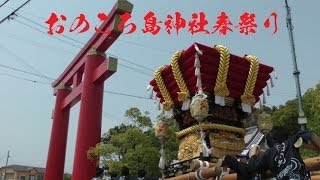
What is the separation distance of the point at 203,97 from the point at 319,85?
36.0ft

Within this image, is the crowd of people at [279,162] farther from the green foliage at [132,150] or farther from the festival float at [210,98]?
the green foliage at [132,150]

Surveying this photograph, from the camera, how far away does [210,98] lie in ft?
17.5

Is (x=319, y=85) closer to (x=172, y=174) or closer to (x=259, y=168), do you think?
(x=172, y=174)

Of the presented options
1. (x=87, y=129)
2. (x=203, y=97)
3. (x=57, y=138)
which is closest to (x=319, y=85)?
(x=87, y=129)

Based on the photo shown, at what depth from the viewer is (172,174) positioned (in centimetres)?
502

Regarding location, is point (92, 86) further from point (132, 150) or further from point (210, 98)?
point (210, 98)

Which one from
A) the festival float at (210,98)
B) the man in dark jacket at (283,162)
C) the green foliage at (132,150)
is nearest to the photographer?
the man in dark jacket at (283,162)

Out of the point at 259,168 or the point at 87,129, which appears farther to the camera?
the point at 87,129

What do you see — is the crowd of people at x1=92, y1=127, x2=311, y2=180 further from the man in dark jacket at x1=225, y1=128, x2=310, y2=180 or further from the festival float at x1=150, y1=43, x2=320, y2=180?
the festival float at x1=150, y1=43, x2=320, y2=180

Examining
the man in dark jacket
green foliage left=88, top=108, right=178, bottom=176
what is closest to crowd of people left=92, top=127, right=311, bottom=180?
the man in dark jacket

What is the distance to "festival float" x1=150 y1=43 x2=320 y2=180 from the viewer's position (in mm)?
5035

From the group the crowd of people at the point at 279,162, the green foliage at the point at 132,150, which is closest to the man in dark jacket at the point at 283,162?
the crowd of people at the point at 279,162

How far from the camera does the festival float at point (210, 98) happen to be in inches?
198

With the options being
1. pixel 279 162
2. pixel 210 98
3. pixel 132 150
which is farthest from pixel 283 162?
pixel 132 150
